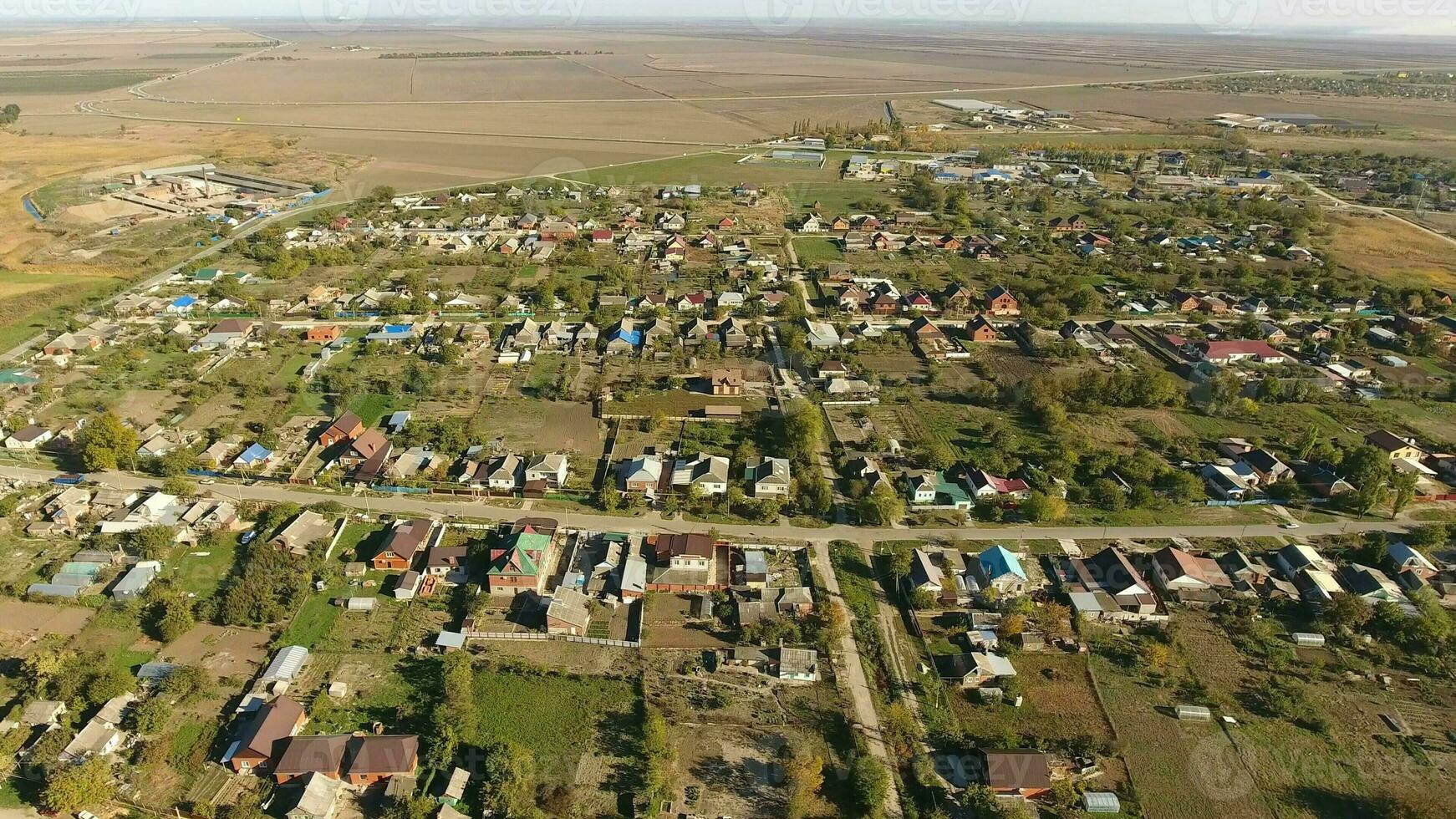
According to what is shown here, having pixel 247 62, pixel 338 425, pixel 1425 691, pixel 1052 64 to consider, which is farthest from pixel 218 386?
pixel 1052 64

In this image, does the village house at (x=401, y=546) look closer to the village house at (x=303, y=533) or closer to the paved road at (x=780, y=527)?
the paved road at (x=780, y=527)

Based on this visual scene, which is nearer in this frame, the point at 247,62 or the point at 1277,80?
the point at 1277,80

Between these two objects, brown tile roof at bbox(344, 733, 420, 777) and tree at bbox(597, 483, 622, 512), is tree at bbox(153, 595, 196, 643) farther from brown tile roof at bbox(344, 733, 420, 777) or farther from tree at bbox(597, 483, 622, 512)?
tree at bbox(597, 483, 622, 512)

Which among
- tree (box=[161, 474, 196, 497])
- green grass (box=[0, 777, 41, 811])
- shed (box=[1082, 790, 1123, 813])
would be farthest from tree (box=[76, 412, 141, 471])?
shed (box=[1082, 790, 1123, 813])

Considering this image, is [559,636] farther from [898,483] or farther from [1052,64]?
[1052,64]

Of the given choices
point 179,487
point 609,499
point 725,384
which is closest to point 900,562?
point 609,499

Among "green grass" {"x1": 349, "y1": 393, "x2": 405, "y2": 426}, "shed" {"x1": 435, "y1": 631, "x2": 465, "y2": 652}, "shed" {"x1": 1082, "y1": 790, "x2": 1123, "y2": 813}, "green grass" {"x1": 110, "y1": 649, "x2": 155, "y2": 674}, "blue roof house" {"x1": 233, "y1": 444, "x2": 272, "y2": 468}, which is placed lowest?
"shed" {"x1": 1082, "y1": 790, "x2": 1123, "y2": 813}
